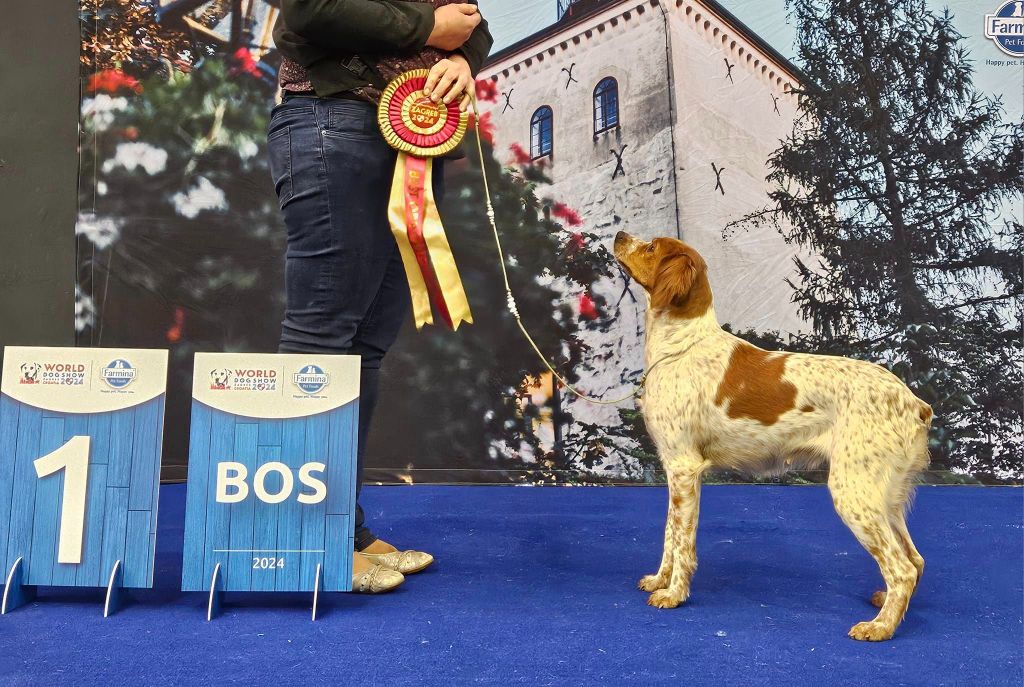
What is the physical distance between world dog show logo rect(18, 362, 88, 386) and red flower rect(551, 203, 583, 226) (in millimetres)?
2582

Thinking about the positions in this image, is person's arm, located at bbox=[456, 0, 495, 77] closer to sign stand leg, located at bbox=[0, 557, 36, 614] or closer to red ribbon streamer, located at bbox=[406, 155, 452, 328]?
red ribbon streamer, located at bbox=[406, 155, 452, 328]

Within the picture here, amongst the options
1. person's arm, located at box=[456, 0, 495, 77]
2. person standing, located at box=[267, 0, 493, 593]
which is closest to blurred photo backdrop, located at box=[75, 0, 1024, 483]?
person's arm, located at box=[456, 0, 495, 77]

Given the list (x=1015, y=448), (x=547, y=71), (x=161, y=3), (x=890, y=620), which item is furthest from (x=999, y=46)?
(x=161, y=3)

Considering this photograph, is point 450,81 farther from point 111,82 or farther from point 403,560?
point 111,82

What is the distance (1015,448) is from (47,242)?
16.4 ft

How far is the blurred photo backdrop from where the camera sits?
12.6ft

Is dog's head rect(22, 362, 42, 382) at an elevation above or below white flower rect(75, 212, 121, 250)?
below

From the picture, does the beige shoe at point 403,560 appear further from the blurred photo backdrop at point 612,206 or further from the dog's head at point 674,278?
the blurred photo backdrop at point 612,206

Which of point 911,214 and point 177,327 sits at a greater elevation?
point 911,214

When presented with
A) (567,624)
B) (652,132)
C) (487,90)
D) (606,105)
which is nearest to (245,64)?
(487,90)

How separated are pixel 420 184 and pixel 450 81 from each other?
30 centimetres

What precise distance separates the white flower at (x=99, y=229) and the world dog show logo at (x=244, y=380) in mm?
2471

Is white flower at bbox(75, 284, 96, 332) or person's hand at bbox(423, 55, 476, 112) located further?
white flower at bbox(75, 284, 96, 332)

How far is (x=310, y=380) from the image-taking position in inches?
70.6
